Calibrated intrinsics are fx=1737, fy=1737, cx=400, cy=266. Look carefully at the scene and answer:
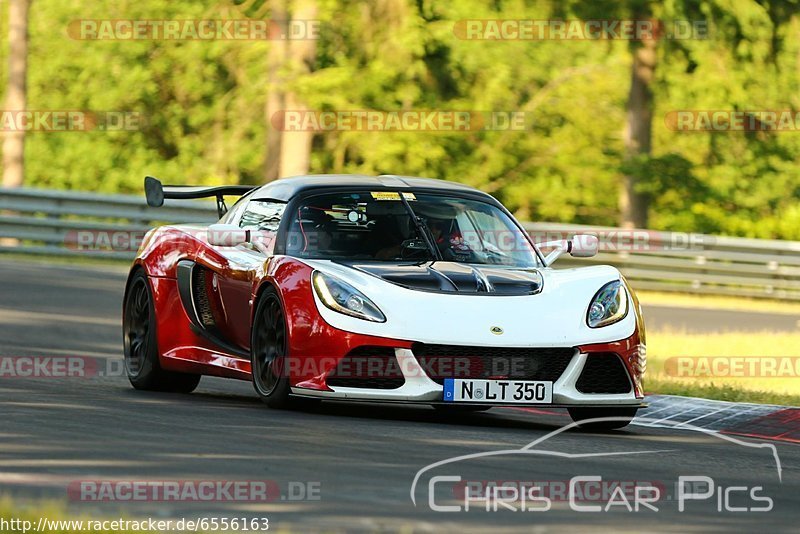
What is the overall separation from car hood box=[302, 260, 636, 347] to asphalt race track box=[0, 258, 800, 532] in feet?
1.63

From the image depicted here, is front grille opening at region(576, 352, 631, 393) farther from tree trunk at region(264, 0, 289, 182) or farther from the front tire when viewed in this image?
tree trunk at region(264, 0, 289, 182)

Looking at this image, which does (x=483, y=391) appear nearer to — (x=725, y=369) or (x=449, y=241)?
(x=449, y=241)

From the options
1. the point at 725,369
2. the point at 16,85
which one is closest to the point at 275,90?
the point at 16,85

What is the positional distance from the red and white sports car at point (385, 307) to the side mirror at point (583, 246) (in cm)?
1

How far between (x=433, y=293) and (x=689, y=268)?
17.5 metres

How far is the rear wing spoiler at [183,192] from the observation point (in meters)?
11.2

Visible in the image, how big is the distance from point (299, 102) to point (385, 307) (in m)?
24.7

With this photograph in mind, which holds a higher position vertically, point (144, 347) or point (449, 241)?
point (449, 241)

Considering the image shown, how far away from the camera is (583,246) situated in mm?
10320

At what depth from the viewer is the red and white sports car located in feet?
29.4

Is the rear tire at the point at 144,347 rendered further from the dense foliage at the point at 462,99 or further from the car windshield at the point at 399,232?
the dense foliage at the point at 462,99

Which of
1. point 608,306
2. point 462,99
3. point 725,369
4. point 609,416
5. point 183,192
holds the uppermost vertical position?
point 462,99

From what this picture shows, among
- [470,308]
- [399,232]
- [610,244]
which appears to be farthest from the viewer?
[610,244]

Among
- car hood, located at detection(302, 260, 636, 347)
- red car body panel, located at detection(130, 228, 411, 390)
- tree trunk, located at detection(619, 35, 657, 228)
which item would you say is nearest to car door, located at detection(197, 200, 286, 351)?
red car body panel, located at detection(130, 228, 411, 390)
